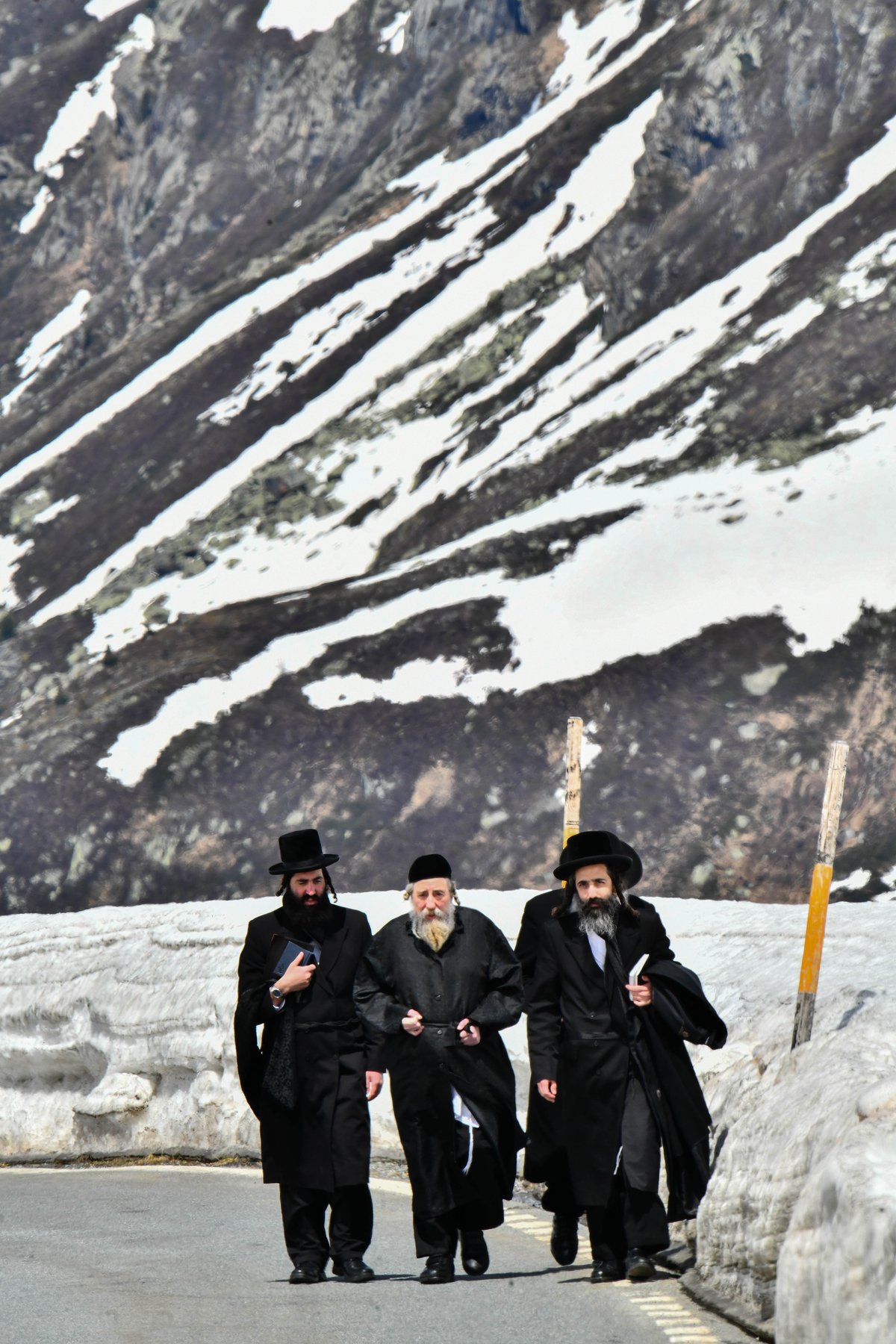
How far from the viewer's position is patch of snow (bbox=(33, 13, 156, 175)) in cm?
10350

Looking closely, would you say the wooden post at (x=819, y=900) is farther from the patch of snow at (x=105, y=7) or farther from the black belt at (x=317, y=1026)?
the patch of snow at (x=105, y=7)

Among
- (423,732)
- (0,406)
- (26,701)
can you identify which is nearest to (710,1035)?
(423,732)

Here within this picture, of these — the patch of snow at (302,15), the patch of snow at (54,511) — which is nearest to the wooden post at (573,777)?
the patch of snow at (54,511)

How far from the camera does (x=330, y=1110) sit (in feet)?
27.0

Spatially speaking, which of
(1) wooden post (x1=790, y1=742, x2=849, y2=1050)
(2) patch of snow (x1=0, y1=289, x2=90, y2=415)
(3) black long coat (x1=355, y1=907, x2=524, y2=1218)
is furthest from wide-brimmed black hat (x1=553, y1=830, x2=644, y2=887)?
(2) patch of snow (x1=0, y1=289, x2=90, y2=415)

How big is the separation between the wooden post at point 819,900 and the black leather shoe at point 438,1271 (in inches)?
67.1

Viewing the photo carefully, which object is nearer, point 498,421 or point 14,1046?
point 14,1046

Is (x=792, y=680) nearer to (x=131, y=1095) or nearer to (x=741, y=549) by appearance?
(x=741, y=549)

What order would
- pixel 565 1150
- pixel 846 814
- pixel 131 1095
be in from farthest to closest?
pixel 846 814, pixel 131 1095, pixel 565 1150

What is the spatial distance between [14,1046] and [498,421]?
43.0m

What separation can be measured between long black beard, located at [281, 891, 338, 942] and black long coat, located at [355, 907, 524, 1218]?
268mm

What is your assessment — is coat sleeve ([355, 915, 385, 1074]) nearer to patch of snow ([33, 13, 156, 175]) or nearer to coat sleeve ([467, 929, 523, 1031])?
coat sleeve ([467, 929, 523, 1031])

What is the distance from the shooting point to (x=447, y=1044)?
8.09 m

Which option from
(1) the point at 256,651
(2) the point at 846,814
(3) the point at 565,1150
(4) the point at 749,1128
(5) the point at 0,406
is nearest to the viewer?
(4) the point at 749,1128
